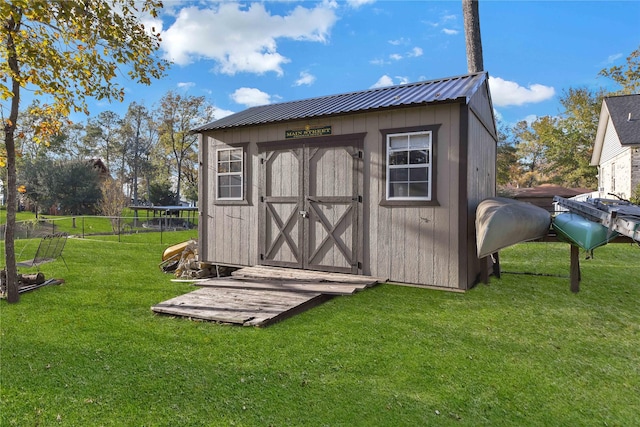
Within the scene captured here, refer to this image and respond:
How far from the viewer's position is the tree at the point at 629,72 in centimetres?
2023

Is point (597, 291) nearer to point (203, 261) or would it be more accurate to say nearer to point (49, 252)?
point (203, 261)

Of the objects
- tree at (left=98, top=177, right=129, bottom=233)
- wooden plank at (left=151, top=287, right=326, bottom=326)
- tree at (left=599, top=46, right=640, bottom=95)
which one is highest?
tree at (left=599, top=46, right=640, bottom=95)

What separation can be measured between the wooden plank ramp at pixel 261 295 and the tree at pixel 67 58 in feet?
9.32

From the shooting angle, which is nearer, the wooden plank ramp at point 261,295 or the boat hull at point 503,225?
the wooden plank ramp at point 261,295

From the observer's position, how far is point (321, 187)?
6.90 m

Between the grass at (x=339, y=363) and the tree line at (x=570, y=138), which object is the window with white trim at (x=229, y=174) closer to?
the grass at (x=339, y=363)

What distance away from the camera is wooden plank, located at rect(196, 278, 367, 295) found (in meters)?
5.72

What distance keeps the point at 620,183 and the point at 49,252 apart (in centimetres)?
2287

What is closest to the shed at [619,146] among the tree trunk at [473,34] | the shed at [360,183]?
the tree trunk at [473,34]

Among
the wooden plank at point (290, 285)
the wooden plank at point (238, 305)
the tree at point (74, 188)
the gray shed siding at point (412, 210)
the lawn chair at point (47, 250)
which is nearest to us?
the wooden plank at point (238, 305)

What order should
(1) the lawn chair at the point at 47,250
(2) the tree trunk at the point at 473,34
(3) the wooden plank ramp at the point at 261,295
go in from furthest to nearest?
(2) the tree trunk at the point at 473,34 < (1) the lawn chair at the point at 47,250 < (3) the wooden plank ramp at the point at 261,295

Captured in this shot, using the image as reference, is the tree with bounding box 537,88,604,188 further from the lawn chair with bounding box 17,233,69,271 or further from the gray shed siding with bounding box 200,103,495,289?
the lawn chair with bounding box 17,233,69,271

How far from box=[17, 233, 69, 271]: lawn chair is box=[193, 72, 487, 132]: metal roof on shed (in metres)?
3.59

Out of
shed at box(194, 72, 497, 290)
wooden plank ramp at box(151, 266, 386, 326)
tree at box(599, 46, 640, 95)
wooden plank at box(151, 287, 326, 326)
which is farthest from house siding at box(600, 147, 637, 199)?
wooden plank at box(151, 287, 326, 326)
